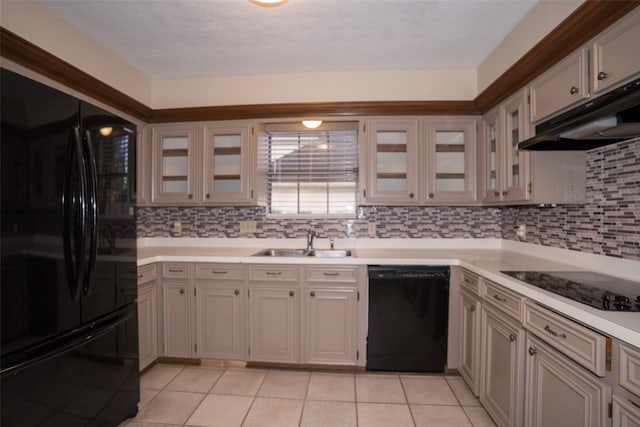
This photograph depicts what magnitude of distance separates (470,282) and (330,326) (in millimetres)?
1081

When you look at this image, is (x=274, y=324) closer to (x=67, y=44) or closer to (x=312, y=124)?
(x=312, y=124)

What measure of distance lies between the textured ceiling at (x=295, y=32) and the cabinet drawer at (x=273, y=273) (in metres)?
Answer: 1.75

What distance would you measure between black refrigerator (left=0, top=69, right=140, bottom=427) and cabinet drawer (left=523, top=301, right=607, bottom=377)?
2.11m

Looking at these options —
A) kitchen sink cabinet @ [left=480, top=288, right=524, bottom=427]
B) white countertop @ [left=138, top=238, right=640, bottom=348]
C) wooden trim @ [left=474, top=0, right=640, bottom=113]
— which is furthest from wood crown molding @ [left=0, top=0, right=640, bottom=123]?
kitchen sink cabinet @ [left=480, top=288, right=524, bottom=427]

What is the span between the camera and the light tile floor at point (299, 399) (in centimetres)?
189

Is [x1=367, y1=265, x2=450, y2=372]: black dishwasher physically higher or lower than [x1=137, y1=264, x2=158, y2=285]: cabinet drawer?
lower

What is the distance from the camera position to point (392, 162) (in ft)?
8.88

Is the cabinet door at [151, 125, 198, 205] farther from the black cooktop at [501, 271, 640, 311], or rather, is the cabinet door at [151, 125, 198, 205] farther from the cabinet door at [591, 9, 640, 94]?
the cabinet door at [591, 9, 640, 94]

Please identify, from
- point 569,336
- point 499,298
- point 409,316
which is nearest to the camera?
point 569,336

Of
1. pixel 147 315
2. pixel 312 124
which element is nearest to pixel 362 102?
pixel 312 124

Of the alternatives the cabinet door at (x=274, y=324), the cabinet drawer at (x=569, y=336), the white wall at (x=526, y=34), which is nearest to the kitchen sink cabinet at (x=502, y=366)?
the cabinet drawer at (x=569, y=336)

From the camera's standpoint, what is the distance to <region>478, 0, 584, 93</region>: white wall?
1.79 metres

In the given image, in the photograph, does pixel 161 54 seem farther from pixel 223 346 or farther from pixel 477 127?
pixel 477 127

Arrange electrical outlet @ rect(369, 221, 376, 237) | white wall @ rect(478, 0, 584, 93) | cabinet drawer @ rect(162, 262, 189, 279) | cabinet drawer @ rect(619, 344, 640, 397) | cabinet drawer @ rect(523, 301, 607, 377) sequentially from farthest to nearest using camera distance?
electrical outlet @ rect(369, 221, 376, 237), cabinet drawer @ rect(162, 262, 189, 279), white wall @ rect(478, 0, 584, 93), cabinet drawer @ rect(523, 301, 607, 377), cabinet drawer @ rect(619, 344, 640, 397)
